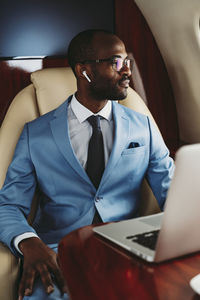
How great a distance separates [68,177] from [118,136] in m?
0.24

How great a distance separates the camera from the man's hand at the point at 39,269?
108 centimetres

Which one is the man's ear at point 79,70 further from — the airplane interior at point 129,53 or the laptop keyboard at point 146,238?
the laptop keyboard at point 146,238

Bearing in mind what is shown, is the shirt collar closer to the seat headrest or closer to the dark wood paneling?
the seat headrest

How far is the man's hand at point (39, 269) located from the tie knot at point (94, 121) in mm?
539

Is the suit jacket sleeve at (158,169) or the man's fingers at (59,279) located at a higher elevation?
the suit jacket sleeve at (158,169)

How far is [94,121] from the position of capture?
1.57 metres

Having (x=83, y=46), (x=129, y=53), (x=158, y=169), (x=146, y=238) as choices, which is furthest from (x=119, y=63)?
(x=146, y=238)

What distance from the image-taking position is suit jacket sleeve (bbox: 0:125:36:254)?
4.52 ft

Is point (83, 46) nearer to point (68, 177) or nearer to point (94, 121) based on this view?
point (94, 121)

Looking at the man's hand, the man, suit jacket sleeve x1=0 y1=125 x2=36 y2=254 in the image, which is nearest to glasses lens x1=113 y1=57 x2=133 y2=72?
the man

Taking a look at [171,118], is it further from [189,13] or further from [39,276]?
[39,276]

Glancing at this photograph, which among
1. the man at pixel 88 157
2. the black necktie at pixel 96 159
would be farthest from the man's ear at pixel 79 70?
the black necktie at pixel 96 159

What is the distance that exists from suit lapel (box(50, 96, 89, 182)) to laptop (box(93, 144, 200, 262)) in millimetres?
532

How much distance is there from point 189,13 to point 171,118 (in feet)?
2.25
